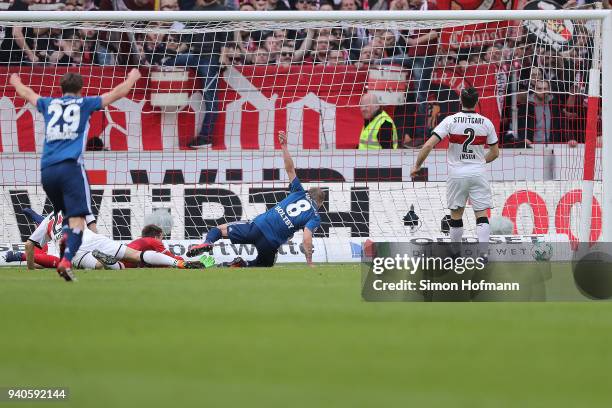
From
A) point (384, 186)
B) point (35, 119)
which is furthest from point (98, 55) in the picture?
point (384, 186)

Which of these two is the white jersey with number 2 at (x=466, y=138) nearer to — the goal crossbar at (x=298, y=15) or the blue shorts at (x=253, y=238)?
the goal crossbar at (x=298, y=15)

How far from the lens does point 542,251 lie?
15.4 meters

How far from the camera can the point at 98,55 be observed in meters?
Answer: 17.2

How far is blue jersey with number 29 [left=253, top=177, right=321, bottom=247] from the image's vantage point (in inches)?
568

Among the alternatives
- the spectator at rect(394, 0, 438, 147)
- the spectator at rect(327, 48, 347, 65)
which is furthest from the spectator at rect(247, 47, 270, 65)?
the spectator at rect(394, 0, 438, 147)

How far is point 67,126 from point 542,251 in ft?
23.7

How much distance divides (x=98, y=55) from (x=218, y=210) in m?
3.03

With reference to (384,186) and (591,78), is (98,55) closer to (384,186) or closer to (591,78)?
(384,186)

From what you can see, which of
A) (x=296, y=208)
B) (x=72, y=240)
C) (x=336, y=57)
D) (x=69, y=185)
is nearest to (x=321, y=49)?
(x=336, y=57)

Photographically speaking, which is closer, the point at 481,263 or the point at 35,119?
the point at 481,263

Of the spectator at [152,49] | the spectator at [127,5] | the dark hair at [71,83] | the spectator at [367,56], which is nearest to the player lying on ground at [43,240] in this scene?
the dark hair at [71,83]

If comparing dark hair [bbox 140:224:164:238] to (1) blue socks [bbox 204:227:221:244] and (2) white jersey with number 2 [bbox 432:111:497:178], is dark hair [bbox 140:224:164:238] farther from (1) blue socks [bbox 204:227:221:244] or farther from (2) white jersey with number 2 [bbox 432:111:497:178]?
(2) white jersey with number 2 [bbox 432:111:497:178]

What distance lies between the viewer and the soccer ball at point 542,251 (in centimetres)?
1490

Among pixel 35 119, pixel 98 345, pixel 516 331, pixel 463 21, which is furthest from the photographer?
pixel 35 119
